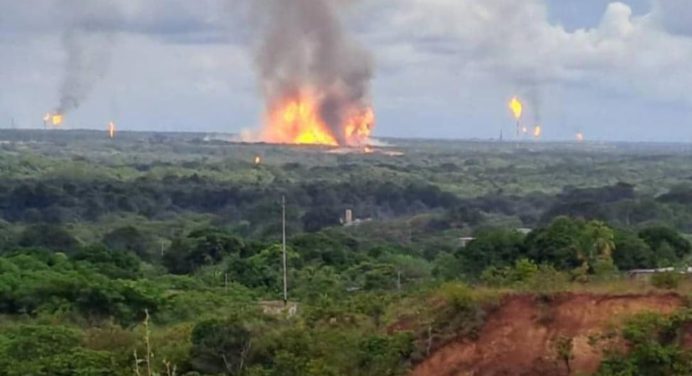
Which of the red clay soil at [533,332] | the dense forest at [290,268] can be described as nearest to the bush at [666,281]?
the dense forest at [290,268]

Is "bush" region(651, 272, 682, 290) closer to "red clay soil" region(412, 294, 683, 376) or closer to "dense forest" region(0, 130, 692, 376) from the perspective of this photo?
"dense forest" region(0, 130, 692, 376)

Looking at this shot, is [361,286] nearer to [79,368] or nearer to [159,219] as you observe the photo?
[79,368]

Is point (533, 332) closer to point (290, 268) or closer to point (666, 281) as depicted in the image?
point (666, 281)

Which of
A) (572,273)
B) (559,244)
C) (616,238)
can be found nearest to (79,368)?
(572,273)

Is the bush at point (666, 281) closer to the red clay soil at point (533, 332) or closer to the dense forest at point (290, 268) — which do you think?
the dense forest at point (290, 268)

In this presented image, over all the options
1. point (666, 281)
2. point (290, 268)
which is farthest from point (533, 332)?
point (290, 268)

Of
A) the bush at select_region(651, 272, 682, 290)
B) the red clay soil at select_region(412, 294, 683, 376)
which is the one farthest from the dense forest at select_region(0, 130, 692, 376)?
the red clay soil at select_region(412, 294, 683, 376)

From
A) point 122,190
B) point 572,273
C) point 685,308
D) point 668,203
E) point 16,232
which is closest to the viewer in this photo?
point 685,308
